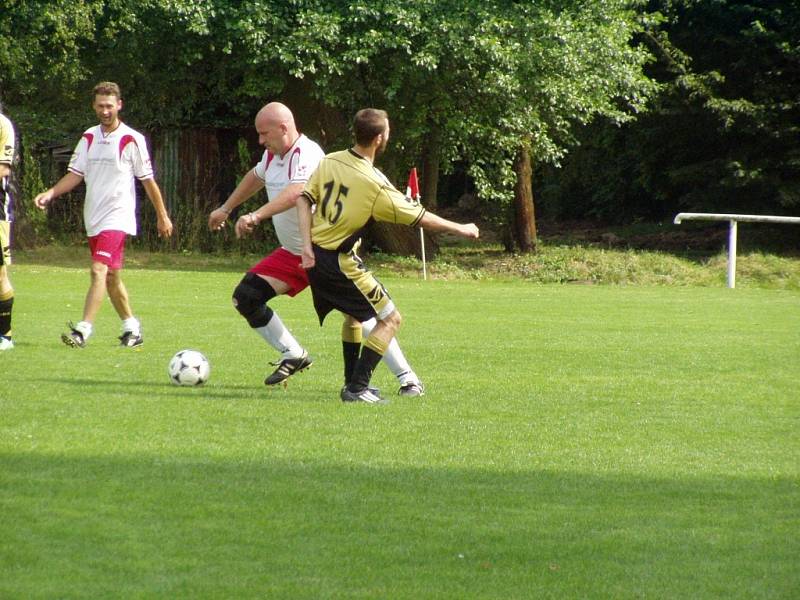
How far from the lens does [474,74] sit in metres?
25.4

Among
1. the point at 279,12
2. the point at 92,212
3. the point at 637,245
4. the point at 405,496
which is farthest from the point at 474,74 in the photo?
the point at 405,496

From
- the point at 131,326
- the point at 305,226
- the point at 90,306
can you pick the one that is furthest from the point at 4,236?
the point at 305,226

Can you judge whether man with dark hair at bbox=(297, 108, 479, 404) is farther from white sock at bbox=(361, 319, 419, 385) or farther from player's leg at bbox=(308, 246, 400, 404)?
white sock at bbox=(361, 319, 419, 385)

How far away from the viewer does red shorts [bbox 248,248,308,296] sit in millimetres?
9211

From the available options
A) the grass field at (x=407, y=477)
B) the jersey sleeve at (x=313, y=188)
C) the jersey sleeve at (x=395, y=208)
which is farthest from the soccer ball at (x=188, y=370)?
the jersey sleeve at (x=395, y=208)

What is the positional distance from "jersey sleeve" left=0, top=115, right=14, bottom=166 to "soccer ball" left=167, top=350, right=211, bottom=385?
312cm

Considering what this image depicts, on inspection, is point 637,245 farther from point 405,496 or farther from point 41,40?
point 405,496

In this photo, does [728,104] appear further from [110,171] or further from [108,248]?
[108,248]

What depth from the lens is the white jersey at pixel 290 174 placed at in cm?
899

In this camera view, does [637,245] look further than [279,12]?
Yes

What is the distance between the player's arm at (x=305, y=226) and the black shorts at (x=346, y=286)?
0.10 meters

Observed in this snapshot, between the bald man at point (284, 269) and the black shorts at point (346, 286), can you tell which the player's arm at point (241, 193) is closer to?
the bald man at point (284, 269)

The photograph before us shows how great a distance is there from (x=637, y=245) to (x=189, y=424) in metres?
28.9

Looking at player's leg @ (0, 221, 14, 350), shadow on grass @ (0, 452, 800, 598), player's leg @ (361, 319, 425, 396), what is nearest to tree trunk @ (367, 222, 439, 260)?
player's leg @ (0, 221, 14, 350)
